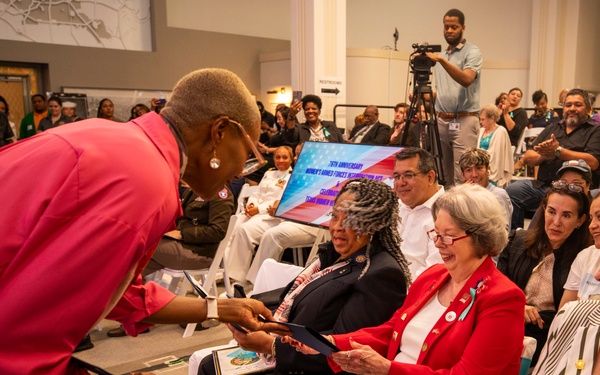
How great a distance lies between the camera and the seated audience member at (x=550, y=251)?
106 inches

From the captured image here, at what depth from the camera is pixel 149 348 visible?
402cm

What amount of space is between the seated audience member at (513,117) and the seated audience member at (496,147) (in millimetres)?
1766

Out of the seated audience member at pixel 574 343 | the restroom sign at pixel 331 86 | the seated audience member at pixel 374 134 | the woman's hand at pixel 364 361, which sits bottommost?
the woman's hand at pixel 364 361

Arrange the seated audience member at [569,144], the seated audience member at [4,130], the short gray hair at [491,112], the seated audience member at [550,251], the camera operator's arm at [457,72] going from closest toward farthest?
the seated audience member at [550,251] → the seated audience member at [569,144] → the camera operator's arm at [457,72] → the short gray hair at [491,112] → the seated audience member at [4,130]

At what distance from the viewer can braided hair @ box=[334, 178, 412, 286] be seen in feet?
8.11

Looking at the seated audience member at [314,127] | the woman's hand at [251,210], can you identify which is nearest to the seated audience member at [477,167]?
the woman's hand at [251,210]

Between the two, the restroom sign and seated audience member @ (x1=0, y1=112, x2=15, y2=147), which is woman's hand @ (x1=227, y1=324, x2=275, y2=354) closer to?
the restroom sign

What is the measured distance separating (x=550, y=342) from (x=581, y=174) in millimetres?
1786

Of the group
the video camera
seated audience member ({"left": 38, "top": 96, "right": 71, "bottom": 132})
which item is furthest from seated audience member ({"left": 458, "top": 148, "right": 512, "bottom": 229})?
seated audience member ({"left": 38, "top": 96, "right": 71, "bottom": 132})

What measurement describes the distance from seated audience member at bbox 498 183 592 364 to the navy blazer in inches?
27.8

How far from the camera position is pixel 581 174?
347cm

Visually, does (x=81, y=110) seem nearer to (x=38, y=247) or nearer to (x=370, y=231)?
(x=370, y=231)

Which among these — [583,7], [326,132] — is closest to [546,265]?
[326,132]

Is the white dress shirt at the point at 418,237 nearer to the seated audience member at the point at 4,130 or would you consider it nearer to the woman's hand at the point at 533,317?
the woman's hand at the point at 533,317
